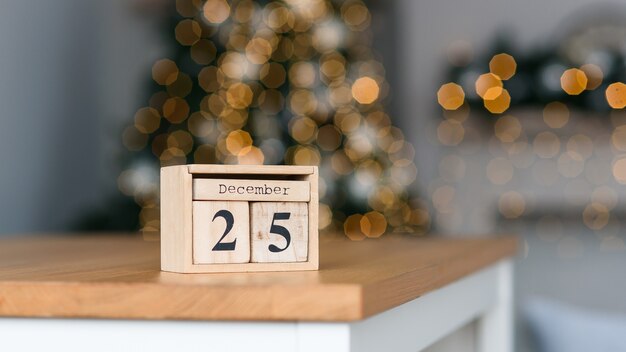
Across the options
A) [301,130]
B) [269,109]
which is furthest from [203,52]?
[301,130]

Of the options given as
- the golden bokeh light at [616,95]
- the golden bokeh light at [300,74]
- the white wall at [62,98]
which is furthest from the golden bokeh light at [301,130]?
the golden bokeh light at [616,95]

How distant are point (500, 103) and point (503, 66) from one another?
0.14 meters

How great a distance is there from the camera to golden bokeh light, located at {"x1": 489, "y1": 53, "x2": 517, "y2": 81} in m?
3.35

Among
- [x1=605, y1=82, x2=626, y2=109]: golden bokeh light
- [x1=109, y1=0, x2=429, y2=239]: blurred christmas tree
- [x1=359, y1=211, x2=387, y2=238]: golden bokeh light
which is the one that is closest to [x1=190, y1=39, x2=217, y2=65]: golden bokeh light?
[x1=109, y1=0, x2=429, y2=239]: blurred christmas tree

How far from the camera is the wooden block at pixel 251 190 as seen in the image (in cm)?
77

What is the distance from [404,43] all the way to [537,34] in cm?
58

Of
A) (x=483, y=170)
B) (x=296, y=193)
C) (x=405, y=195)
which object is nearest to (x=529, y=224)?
(x=483, y=170)

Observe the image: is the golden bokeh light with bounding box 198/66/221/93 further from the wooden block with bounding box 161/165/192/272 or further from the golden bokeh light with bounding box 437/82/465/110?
the wooden block with bounding box 161/165/192/272

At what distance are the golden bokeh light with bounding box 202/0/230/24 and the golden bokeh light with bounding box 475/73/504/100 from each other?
968mm

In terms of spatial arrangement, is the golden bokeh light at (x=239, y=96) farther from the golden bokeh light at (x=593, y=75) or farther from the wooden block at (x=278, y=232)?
the wooden block at (x=278, y=232)

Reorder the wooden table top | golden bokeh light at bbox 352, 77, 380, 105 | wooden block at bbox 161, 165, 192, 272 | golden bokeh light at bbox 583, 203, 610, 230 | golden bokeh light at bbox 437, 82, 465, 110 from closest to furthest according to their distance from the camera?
the wooden table top → wooden block at bbox 161, 165, 192, 272 → golden bokeh light at bbox 352, 77, 380, 105 → golden bokeh light at bbox 583, 203, 610, 230 → golden bokeh light at bbox 437, 82, 465, 110

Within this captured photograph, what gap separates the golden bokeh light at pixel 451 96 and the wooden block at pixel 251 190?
2695 mm

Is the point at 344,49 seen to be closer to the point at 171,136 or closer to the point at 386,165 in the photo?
the point at 386,165

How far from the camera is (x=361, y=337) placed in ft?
2.14
